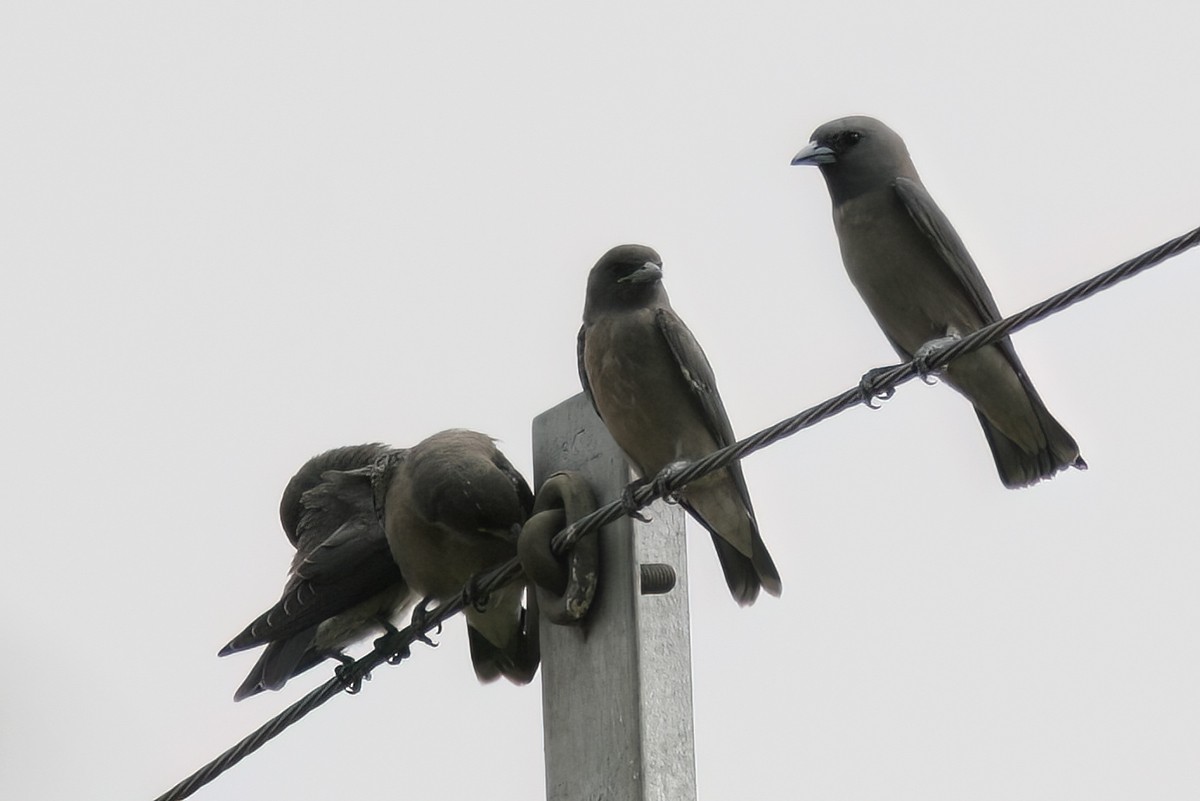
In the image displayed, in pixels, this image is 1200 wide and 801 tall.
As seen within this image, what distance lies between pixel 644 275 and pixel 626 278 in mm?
72

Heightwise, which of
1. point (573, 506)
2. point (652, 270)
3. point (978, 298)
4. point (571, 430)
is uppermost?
point (652, 270)

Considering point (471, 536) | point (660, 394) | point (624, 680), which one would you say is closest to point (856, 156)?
point (660, 394)

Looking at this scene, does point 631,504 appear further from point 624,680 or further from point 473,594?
point 473,594

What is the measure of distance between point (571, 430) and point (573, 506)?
0.42 m

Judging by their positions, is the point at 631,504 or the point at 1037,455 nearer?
the point at 631,504

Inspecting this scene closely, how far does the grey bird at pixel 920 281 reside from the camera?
5.88 meters

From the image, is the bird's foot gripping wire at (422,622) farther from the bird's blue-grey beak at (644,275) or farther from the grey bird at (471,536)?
the bird's blue-grey beak at (644,275)

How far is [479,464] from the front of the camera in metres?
6.72

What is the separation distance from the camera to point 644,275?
21.1ft

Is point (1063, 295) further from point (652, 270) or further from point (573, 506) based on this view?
point (652, 270)

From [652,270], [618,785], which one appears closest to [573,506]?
[618,785]

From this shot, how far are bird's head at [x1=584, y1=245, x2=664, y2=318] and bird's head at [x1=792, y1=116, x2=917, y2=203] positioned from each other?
65cm

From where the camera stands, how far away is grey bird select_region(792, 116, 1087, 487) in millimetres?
5883

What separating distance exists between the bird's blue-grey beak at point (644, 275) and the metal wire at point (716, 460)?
4.38 feet
